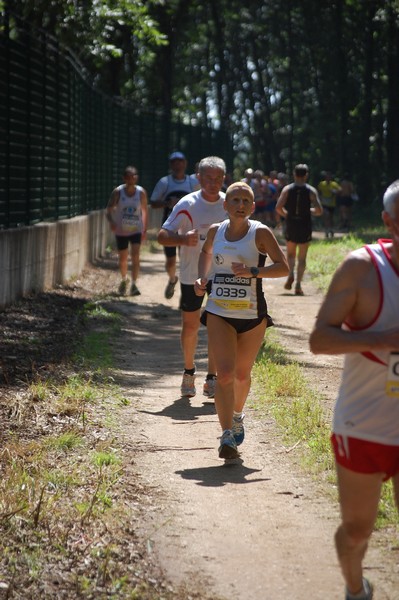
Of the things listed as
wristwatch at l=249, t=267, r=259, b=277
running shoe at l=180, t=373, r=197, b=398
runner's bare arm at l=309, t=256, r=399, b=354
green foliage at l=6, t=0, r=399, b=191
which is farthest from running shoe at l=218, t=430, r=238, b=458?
green foliage at l=6, t=0, r=399, b=191

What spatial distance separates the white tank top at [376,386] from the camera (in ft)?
13.9

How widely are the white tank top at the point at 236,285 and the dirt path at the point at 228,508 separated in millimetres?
935

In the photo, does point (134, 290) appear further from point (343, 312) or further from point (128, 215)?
point (343, 312)

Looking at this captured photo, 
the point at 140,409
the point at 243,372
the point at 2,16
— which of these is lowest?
the point at 140,409

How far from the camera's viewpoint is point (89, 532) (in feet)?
19.0

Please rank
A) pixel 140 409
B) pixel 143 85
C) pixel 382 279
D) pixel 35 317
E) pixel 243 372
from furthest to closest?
pixel 143 85, pixel 35 317, pixel 140 409, pixel 243 372, pixel 382 279

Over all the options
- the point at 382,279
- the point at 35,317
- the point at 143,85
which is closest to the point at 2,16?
the point at 35,317

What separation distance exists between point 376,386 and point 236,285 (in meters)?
3.32

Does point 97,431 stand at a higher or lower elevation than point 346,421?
lower

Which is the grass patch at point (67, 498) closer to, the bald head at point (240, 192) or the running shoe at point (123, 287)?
the bald head at point (240, 192)

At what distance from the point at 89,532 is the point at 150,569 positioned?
51cm

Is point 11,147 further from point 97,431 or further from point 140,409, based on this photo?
point 97,431

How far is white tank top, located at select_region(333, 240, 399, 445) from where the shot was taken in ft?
13.9

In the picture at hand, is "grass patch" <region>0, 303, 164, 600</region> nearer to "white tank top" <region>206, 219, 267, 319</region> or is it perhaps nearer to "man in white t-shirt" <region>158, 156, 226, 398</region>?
"man in white t-shirt" <region>158, 156, 226, 398</region>
